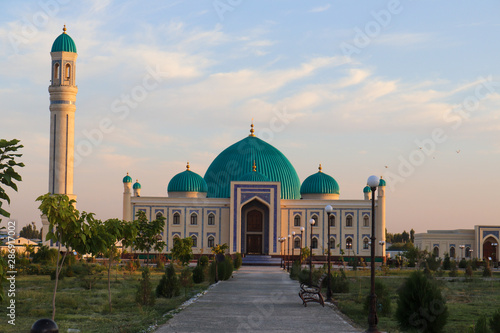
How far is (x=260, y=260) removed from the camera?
5272 centimetres

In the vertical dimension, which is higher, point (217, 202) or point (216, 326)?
point (217, 202)

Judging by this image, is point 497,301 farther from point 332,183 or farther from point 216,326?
point 332,183

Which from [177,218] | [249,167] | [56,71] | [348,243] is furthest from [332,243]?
[56,71]

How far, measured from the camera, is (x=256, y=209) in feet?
190

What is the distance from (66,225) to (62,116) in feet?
127

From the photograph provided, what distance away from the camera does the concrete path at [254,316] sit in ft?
39.2

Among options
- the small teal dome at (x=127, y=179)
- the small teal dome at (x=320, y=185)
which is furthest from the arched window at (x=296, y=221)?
the small teal dome at (x=127, y=179)

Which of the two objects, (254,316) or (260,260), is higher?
(254,316)

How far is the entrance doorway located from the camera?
57.6 m

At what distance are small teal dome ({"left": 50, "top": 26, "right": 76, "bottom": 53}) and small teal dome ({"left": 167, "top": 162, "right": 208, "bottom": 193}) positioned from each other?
16.0 metres

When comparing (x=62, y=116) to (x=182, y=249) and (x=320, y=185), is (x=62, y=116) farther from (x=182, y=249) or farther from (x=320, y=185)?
(x=320, y=185)

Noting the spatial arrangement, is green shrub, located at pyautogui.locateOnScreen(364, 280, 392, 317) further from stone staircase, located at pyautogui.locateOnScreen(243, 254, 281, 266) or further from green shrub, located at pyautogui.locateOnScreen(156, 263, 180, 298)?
stone staircase, located at pyautogui.locateOnScreen(243, 254, 281, 266)

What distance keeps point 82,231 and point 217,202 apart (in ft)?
148

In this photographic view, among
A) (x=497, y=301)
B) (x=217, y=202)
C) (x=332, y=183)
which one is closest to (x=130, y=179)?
(x=217, y=202)
